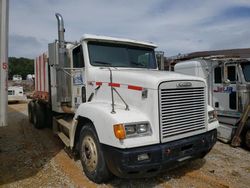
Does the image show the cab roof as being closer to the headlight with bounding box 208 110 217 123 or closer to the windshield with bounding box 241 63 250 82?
the headlight with bounding box 208 110 217 123

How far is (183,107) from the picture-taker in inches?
169

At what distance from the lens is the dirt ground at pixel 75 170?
178 inches

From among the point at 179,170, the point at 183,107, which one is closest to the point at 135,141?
the point at 183,107

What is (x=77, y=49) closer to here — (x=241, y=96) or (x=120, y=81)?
(x=120, y=81)

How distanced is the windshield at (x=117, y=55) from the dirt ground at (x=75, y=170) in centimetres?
223

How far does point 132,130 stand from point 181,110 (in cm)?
95

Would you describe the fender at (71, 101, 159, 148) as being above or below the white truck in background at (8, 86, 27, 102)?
below

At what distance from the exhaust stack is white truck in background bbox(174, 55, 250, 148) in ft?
15.2

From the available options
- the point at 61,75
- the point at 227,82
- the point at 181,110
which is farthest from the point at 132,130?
the point at 227,82

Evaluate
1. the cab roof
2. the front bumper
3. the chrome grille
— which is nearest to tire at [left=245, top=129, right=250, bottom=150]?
the chrome grille

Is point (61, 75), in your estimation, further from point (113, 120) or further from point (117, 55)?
point (113, 120)

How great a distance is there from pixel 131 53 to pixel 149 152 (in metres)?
2.63

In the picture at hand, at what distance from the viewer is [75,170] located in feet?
16.8

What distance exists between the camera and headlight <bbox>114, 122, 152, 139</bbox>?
370 centimetres
